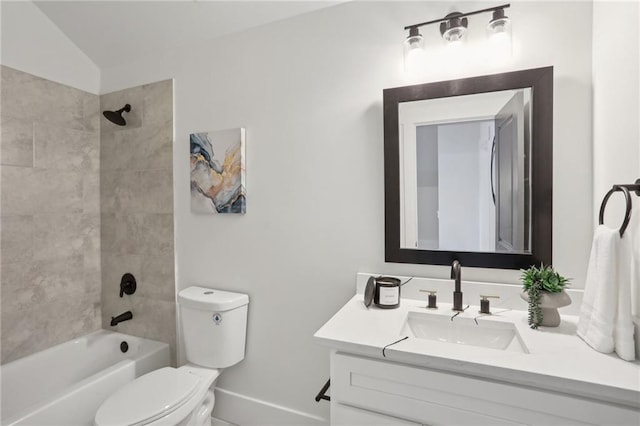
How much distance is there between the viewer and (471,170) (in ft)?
4.60

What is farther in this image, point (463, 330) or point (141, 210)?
point (141, 210)

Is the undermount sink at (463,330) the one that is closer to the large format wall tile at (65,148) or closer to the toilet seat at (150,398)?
the toilet seat at (150,398)

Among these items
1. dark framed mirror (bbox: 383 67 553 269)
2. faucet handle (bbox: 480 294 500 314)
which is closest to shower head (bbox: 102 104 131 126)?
dark framed mirror (bbox: 383 67 553 269)

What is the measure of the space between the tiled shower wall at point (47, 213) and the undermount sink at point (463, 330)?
2.22 m

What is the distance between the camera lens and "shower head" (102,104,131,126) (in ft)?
6.91

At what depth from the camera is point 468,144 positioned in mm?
1403

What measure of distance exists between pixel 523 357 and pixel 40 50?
116 inches

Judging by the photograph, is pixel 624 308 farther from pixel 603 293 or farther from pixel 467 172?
pixel 467 172

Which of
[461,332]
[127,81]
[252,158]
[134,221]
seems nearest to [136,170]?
[134,221]

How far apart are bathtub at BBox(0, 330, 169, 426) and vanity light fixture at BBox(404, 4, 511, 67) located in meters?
2.17

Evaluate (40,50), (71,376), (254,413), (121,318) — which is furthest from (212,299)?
(40,50)

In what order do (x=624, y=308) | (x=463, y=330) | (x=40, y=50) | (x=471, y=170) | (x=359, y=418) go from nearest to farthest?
(x=624, y=308) < (x=359, y=418) < (x=463, y=330) < (x=471, y=170) < (x=40, y=50)

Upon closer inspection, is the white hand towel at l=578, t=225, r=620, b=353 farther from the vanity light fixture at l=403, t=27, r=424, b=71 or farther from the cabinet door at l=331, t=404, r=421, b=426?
the vanity light fixture at l=403, t=27, r=424, b=71

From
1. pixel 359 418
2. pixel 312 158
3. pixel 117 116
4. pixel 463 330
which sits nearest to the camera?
pixel 359 418
